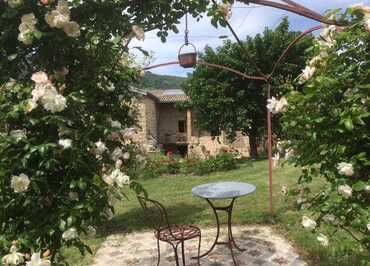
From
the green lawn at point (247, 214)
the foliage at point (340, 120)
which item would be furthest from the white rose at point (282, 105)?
the green lawn at point (247, 214)

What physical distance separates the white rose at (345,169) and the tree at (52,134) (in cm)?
108

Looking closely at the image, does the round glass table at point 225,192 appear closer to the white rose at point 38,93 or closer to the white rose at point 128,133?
the white rose at point 128,133

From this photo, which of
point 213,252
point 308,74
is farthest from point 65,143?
point 213,252

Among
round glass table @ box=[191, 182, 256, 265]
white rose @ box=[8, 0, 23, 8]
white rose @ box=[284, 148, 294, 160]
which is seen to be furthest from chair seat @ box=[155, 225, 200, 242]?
white rose @ box=[8, 0, 23, 8]

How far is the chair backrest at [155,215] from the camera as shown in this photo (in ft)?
8.93

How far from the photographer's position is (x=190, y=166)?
1046 cm

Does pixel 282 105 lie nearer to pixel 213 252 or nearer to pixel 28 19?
pixel 28 19

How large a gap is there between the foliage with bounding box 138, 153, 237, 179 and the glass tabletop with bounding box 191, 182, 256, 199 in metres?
6.12

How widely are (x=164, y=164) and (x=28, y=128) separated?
345 inches

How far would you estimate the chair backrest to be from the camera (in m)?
2.72

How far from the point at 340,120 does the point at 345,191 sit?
0.38 meters

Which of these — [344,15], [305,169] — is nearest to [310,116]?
[305,169]

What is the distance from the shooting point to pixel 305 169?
7.67 ft

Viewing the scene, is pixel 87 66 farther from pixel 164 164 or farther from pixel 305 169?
pixel 164 164
